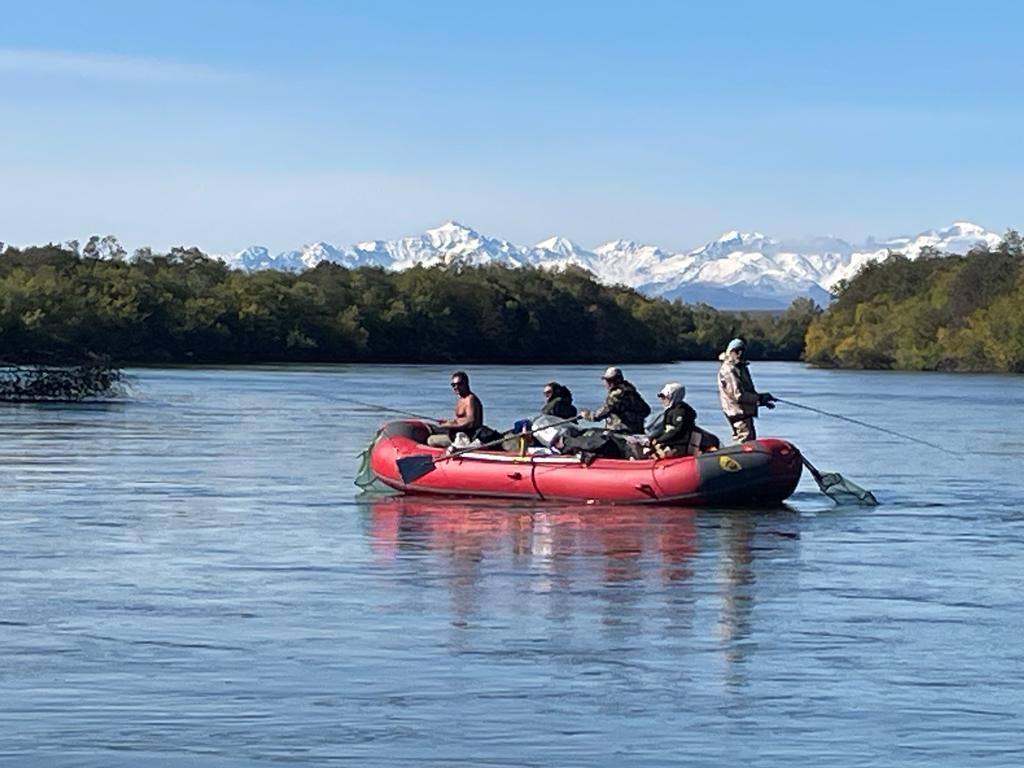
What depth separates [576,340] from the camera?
153500mm

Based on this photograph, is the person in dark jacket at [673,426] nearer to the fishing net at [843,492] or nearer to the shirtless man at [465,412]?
the shirtless man at [465,412]

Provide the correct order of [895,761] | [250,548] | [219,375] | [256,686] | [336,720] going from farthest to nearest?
[219,375] → [250,548] → [256,686] → [336,720] → [895,761]

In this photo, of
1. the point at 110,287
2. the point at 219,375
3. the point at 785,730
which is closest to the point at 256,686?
the point at 785,730

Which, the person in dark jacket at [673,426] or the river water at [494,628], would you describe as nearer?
the river water at [494,628]

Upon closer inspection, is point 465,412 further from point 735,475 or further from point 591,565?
point 591,565

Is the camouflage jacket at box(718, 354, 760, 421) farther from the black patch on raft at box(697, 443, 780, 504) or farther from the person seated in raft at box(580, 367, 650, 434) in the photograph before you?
the person seated in raft at box(580, 367, 650, 434)

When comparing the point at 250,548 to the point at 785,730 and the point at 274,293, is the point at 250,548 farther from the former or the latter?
the point at 274,293

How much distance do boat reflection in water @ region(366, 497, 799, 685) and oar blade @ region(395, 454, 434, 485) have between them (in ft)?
1.03

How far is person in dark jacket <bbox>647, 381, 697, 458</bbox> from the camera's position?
23.5m

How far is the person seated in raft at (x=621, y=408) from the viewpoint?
80.0ft

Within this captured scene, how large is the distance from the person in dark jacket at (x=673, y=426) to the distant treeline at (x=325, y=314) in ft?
222

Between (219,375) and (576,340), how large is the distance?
66.2 metres

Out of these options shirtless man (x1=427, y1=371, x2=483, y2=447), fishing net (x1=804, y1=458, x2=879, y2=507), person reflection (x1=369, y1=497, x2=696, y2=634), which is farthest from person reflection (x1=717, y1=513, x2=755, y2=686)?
shirtless man (x1=427, y1=371, x2=483, y2=447)

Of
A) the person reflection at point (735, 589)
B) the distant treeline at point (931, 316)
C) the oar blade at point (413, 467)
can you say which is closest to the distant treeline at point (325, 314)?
the distant treeline at point (931, 316)
